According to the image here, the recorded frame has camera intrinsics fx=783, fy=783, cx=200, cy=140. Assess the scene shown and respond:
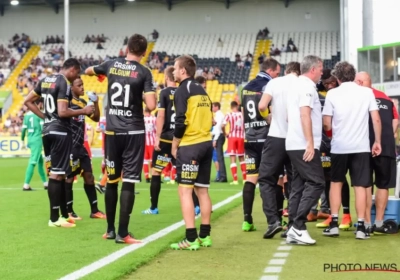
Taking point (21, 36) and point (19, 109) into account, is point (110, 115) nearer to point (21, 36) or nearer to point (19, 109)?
point (19, 109)

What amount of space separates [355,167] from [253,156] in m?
1.31

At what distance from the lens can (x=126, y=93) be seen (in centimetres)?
845

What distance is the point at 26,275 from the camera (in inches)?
259

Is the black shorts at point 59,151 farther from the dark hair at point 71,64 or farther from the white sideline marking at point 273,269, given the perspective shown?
the white sideline marking at point 273,269

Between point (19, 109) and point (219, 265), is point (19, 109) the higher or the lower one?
the higher one

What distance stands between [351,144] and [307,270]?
103 inches

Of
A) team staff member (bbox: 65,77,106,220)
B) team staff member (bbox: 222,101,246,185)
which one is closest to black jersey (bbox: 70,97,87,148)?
team staff member (bbox: 65,77,106,220)

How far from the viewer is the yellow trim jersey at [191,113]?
26.1 ft

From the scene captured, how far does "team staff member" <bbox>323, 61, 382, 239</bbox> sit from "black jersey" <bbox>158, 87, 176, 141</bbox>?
2.69 metres

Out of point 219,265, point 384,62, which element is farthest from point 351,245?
point 384,62

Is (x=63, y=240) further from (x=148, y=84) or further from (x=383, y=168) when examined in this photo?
(x=383, y=168)

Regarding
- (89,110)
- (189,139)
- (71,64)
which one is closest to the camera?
(189,139)

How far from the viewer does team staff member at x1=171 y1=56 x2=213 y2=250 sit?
26.1 ft

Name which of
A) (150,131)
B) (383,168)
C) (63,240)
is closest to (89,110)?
(63,240)
